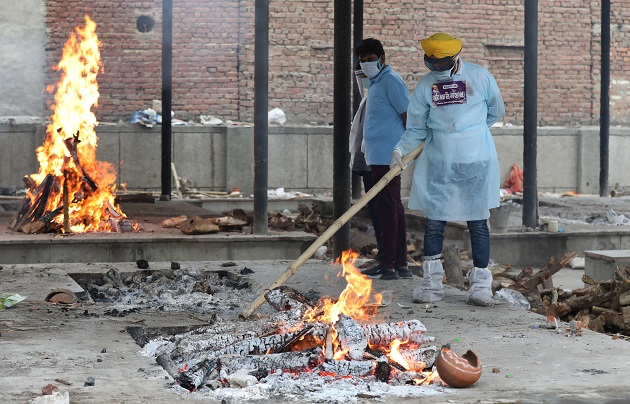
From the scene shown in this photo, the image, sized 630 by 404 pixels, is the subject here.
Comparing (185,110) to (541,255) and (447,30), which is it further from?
(541,255)

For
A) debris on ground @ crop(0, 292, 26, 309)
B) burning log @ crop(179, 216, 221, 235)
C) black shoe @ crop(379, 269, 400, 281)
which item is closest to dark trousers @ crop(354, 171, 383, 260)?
black shoe @ crop(379, 269, 400, 281)

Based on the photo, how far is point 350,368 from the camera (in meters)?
5.59

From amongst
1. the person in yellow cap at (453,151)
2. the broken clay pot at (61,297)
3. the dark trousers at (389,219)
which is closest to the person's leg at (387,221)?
the dark trousers at (389,219)

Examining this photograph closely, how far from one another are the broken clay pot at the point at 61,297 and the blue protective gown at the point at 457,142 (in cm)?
266

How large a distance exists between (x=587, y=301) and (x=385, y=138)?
2.10 metres

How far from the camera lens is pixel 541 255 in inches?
492

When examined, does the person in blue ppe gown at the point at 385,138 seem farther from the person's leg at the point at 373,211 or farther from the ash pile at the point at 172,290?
the ash pile at the point at 172,290

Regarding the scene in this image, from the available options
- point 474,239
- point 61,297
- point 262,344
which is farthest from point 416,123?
point 61,297

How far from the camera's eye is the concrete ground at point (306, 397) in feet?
17.2

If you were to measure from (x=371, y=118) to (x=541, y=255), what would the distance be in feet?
13.8

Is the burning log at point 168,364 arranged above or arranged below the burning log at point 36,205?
below

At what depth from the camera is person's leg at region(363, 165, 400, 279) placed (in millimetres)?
8797

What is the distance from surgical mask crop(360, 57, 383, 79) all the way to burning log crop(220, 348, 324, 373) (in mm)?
3828

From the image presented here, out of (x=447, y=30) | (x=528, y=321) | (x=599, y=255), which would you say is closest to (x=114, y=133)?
(x=447, y=30)
